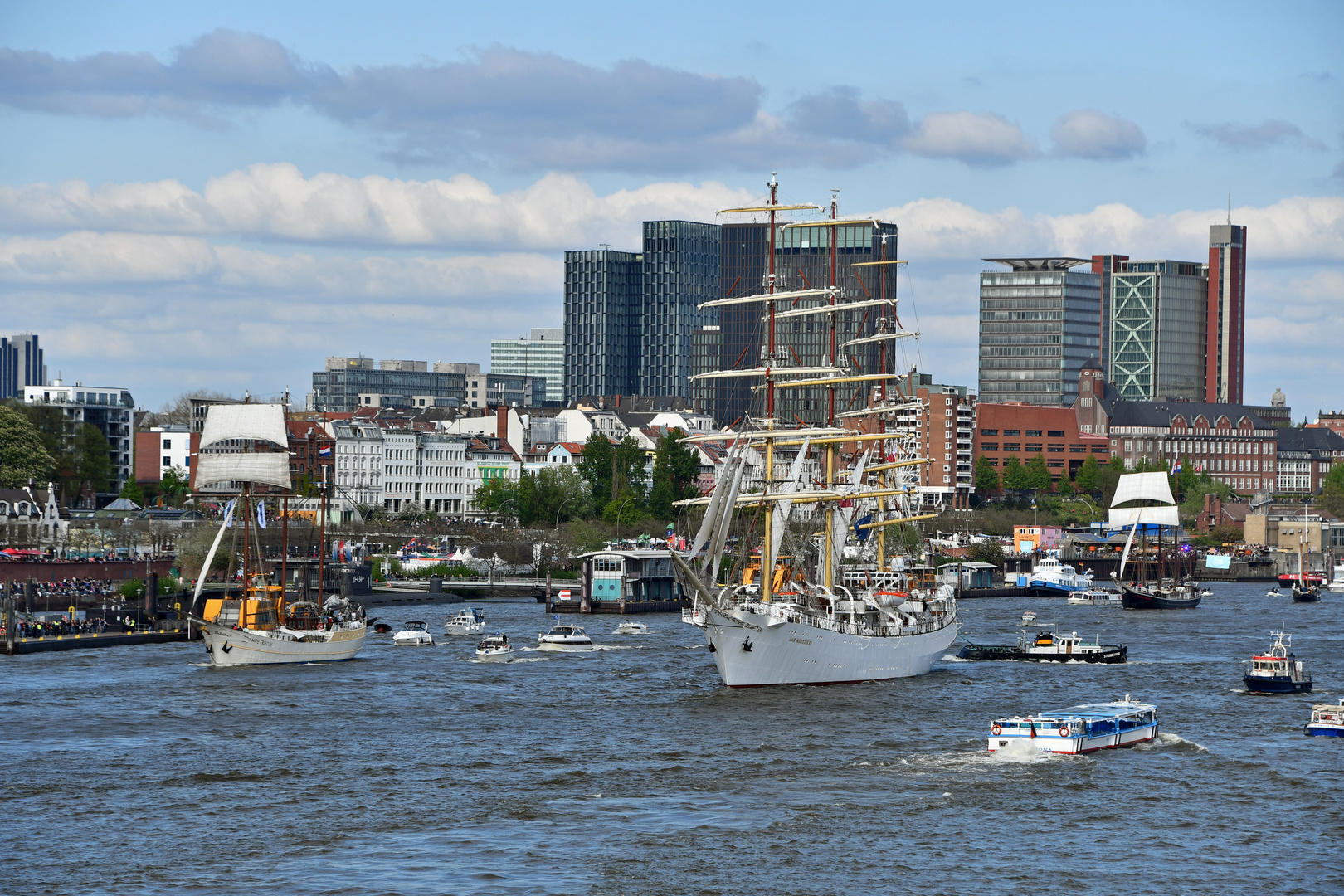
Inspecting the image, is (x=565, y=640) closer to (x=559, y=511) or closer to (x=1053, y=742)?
(x=1053, y=742)

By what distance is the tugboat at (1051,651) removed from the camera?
329 feet

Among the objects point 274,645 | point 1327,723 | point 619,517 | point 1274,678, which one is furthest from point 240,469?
point 619,517

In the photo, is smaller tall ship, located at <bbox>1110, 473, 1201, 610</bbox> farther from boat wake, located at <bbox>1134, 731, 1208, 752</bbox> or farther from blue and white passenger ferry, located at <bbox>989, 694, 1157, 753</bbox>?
blue and white passenger ferry, located at <bbox>989, 694, 1157, 753</bbox>

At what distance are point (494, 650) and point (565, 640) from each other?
6.98m

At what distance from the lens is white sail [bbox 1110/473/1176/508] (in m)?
193

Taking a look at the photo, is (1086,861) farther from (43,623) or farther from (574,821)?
(43,623)

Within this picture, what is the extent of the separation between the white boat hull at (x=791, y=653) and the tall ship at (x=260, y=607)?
78.4 ft

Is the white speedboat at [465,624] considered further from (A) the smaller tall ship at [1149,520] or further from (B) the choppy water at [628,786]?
(A) the smaller tall ship at [1149,520]

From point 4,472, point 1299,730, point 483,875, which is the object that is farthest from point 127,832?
point 4,472

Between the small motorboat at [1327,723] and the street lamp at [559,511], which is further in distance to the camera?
the street lamp at [559,511]

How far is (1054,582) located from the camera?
602 ft

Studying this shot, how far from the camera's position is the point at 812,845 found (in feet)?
162

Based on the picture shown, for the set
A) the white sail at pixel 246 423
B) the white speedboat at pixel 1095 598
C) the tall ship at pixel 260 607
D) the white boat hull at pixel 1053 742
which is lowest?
the white speedboat at pixel 1095 598

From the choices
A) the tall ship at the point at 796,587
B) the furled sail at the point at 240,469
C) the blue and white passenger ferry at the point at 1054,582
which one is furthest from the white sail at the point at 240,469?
the blue and white passenger ferry at the point at 1054,582
